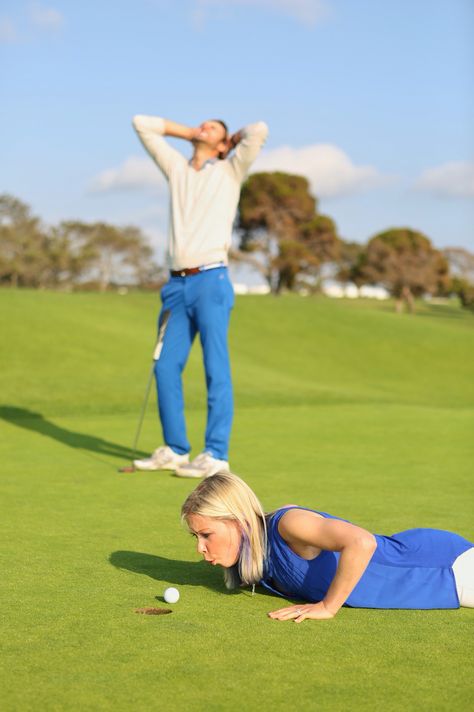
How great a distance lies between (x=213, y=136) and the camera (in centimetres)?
766

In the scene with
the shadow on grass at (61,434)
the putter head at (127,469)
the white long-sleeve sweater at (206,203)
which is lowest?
the shadow on grass at (61,434)

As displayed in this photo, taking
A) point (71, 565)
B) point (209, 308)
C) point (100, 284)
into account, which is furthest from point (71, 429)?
point (100, 284)

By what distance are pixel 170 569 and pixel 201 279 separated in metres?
3.46

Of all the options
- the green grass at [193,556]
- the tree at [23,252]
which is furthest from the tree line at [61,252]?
A: the green grass at [193,556]

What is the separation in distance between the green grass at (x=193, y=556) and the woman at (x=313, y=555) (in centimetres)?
10

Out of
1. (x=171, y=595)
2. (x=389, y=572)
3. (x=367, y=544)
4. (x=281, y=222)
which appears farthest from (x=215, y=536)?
(x=281, y=222)

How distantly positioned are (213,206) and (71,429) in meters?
3.56

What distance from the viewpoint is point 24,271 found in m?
57.7

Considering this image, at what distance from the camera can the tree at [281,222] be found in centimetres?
6800

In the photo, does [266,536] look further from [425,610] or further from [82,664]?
[82,664]

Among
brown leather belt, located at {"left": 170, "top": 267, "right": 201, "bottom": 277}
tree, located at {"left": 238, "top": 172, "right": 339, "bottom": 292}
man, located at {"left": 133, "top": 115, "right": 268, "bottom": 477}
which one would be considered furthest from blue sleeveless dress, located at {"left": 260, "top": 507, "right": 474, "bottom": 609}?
tree, located at {"left": 238, "top": 172, "right": 339, "bottom": 292}

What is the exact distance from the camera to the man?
7516mm

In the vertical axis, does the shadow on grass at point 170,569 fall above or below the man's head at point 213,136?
below

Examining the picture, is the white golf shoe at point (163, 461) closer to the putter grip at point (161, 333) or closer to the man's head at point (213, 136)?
the putter grip at point (161, 333)
